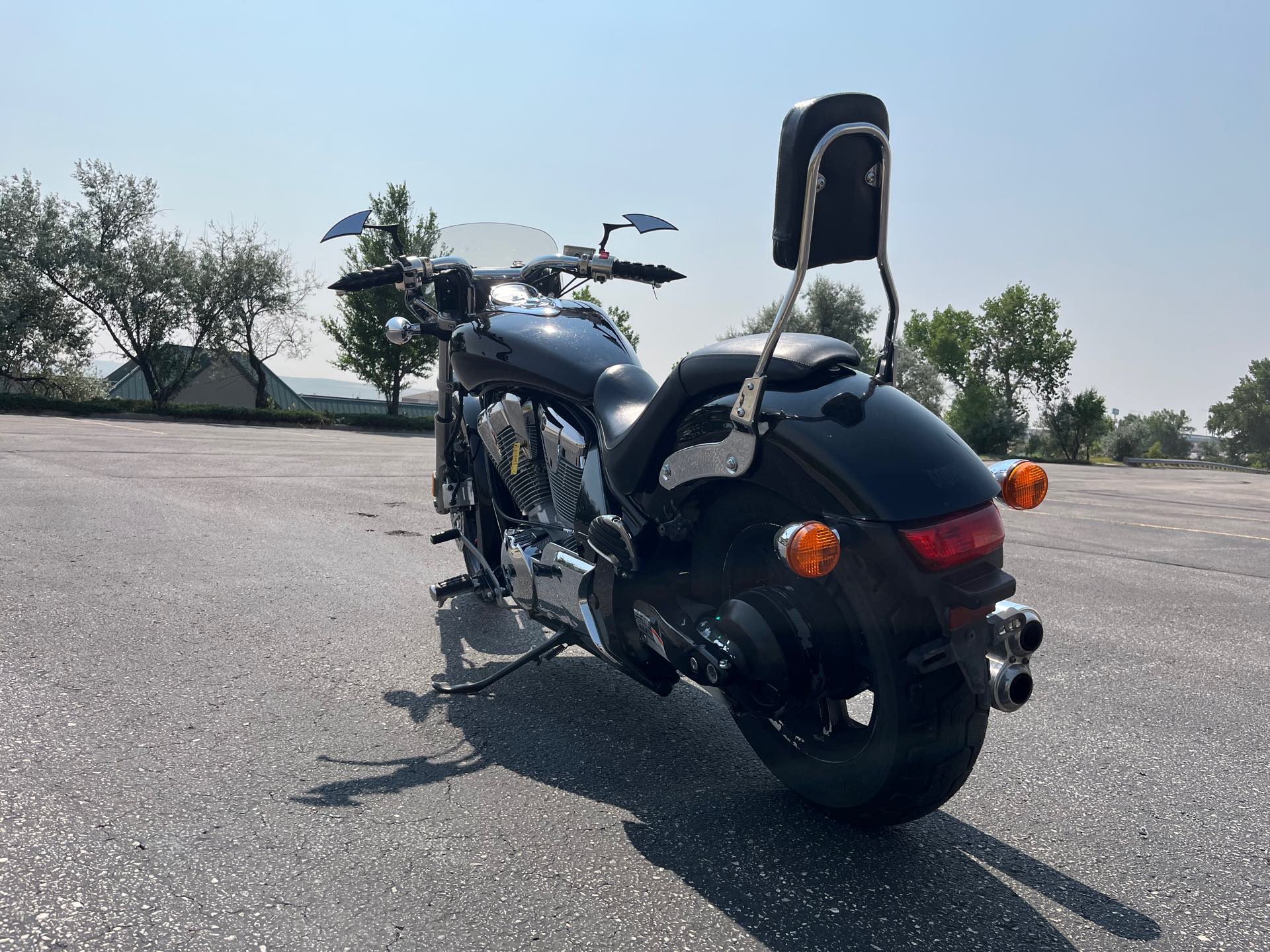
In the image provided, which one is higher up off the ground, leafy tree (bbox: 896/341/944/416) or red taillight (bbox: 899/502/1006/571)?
leafy tree (bbox: 896/341/944/416)

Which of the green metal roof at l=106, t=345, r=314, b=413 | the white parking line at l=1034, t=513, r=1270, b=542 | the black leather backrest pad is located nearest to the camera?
the black leather backrest pad

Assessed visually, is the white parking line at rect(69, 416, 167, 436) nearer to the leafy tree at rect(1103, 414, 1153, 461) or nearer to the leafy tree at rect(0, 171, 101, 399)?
the leafy tree at rect(0, 171, 101, 399)

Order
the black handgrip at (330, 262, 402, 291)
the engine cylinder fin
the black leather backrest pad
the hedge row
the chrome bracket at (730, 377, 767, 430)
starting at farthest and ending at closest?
1. the hedge row
2. the black handgrip at (330, 262, 402, 291)
3. the engine cylinder fin
4. the chrome bracket at (730, 377, 767, 430)
5. the black leather backrest pad

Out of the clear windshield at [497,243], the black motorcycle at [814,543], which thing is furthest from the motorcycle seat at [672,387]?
the clear windshield at [497,243]

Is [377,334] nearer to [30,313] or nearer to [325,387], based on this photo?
[30,313]

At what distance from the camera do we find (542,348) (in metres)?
3.33

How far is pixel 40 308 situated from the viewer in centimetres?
3322

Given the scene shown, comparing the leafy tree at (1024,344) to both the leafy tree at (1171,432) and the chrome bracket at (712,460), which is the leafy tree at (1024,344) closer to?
the leafy tree at (1171,432)

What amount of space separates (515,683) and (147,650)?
1.52 meters

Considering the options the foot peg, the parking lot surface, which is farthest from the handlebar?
the parking lot surface

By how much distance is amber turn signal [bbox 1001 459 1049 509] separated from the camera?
2270 millimetres

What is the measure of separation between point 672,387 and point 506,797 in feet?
4.12

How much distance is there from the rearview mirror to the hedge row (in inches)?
1080

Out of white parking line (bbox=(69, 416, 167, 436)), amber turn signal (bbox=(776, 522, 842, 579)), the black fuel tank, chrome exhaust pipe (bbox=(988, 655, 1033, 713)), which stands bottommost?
white parking line (bbox=(69, 416, 167, 436))
